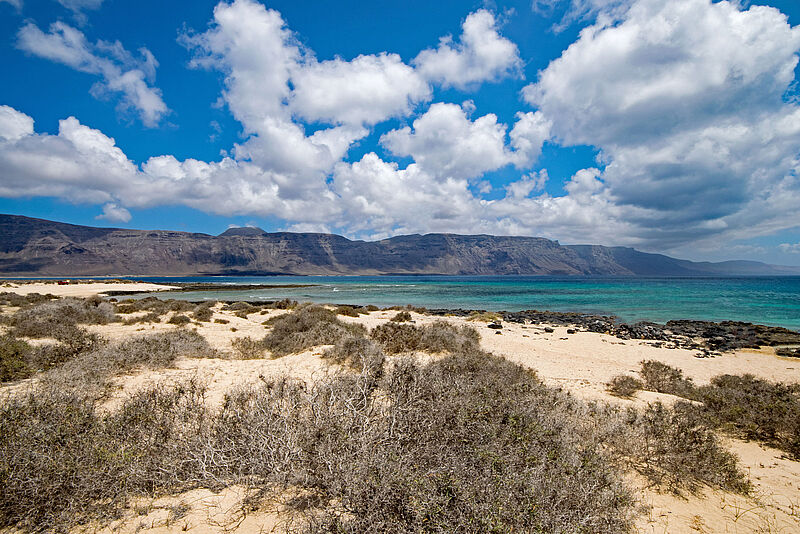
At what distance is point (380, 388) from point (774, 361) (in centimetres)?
1873

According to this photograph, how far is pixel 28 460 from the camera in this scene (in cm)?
298

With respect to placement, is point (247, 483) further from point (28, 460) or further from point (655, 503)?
point (655, 503)

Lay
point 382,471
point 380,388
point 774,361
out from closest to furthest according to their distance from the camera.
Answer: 1. point 382,471
2. point 380,388
3. point 774,361

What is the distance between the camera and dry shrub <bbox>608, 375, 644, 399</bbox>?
8.08 meters

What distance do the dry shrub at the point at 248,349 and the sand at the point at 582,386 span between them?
0.39 m

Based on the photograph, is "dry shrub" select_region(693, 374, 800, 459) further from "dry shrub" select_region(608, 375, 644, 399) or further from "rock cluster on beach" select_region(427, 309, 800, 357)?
"rock cluster on beach" select_region(427, 309, 800, 357)

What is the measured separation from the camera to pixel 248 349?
10.7 metres

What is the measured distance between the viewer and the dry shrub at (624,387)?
8078mm

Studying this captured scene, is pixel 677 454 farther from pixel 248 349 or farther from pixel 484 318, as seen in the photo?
pixel 484 318

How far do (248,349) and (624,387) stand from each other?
11.3 m

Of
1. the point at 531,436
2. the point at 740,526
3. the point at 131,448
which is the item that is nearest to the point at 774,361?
the point at 740,526

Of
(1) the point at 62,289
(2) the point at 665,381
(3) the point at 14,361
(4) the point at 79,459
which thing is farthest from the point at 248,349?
(1) the point at 62,289

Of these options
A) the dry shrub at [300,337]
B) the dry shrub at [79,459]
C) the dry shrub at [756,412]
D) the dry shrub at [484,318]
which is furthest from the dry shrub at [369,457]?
the dry shrub at [484,318]

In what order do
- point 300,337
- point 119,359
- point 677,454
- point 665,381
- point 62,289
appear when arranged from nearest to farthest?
1. point 677,454
2. point 119,359
3. point 665,381
4. point 300,337
5. point 62,289
